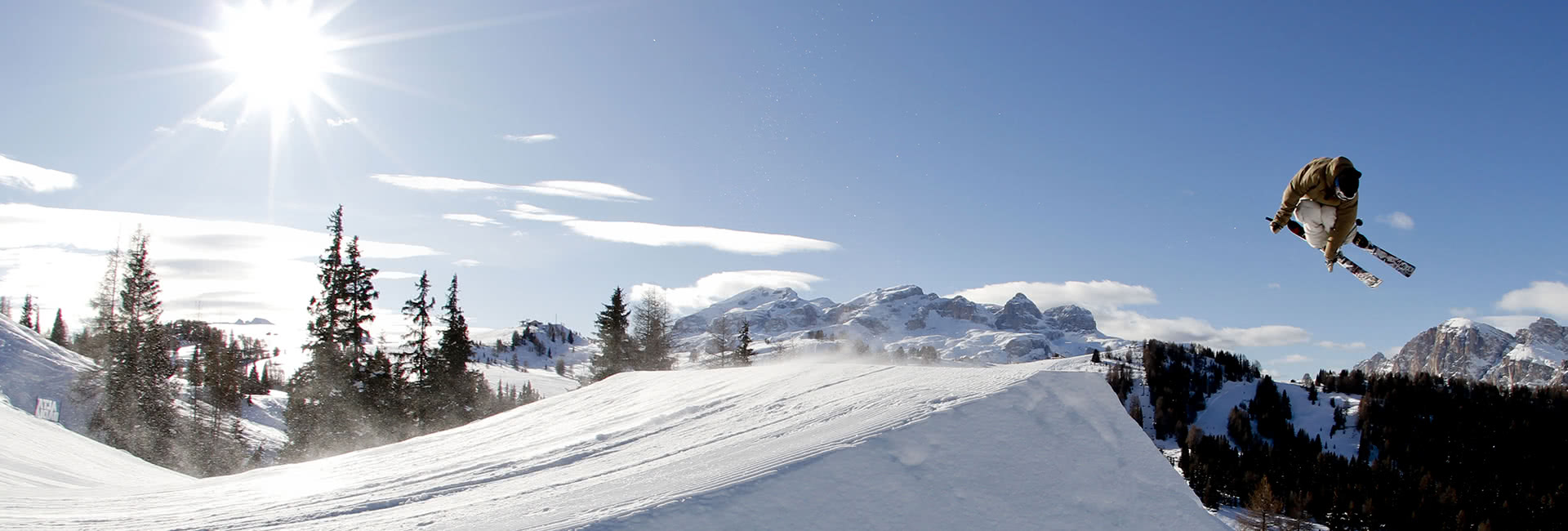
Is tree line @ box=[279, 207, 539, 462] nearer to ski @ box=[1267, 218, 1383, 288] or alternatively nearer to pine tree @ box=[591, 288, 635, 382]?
pine tree @ box=[591, 288, 635, 382]

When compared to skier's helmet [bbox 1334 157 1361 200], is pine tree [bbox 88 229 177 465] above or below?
below

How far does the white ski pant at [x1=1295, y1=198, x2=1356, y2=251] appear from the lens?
7.59 metres

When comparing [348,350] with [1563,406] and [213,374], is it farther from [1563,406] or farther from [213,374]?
[1563,406]

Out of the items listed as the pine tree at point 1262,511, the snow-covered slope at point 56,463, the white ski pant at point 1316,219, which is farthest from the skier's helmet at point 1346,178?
the pine tree at point 1262,511

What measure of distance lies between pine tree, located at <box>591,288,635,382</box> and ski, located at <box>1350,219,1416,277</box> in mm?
38401

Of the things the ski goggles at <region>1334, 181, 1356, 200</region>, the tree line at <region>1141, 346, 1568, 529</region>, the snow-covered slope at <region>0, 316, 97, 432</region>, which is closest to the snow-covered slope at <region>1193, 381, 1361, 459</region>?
the tree line at <region>1141, 346, 1568, 529</region>

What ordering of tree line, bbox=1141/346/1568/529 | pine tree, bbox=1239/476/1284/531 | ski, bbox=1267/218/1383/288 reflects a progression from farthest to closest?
tree line, bbox=1141/346/1568/529, pine tree, bbox=1239/476/1284/531, ski, bbox=1267/218/1383/288

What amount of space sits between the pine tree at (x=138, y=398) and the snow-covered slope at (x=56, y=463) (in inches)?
826

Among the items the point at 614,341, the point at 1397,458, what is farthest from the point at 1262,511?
the point at 614,341

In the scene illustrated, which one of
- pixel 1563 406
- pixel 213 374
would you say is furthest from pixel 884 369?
pixel 1563 406

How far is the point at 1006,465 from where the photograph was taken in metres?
5.07

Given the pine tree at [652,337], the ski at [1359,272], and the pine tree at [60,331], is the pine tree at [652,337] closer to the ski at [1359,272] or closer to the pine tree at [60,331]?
the ski at [1359,272]

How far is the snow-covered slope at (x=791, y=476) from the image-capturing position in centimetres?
442

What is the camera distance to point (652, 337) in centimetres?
4797
